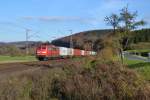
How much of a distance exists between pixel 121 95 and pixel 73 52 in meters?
75.9

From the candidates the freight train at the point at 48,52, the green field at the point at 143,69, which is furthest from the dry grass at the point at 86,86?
the freight train at the point at 48,52

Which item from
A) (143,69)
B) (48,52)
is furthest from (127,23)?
(48,52)

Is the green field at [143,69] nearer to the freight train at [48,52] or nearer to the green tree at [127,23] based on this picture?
the green tree at [127,23]

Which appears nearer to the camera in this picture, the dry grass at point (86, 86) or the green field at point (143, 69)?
the dry grass at point (86, 86)

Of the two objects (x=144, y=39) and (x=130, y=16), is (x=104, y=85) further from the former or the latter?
(x=144, y=39)

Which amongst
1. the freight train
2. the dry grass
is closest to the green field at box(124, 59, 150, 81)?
the dry grass

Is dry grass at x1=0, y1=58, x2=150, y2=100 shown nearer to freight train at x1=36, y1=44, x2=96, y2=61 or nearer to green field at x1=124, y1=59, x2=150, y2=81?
green field at x1=124, y1=59, x2=150, y2=81

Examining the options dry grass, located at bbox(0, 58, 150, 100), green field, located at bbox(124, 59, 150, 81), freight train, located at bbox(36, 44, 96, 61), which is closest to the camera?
dry grass, located at bbox(0, 58, 150, 100)

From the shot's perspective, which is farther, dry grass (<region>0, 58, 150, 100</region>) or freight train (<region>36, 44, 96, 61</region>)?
freight train (<region>36, 44, 96, 61</region>)

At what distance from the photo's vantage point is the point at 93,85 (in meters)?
17.3

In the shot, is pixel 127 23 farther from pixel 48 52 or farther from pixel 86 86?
pixel 48 52

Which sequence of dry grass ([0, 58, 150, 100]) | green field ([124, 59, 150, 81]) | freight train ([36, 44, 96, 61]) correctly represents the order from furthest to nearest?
freight train ([36, 44, 96, 61]) < green field ([124, 59, 150, 81]) < dry grass ([0, 58, 150, 100])

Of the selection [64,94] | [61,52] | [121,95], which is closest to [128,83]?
[121,95]

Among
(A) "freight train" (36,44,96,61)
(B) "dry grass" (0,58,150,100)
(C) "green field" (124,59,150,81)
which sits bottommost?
(B) "dry grass" (0,58,150,100)
